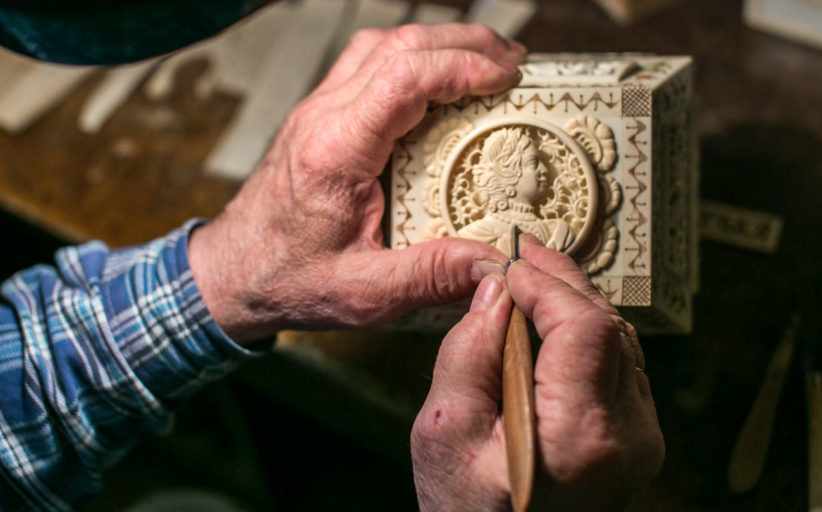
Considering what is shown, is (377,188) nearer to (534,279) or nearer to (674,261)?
(534,279)

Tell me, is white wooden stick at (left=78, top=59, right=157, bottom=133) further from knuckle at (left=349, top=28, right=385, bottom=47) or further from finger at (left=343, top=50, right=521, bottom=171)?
finger at (left=343, top=50, right=521, bottom=171)

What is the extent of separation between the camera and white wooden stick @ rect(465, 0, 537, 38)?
147 cm

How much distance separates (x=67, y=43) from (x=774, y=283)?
1.12 m

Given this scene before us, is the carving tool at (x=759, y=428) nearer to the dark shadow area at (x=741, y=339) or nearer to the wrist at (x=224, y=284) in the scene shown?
the dark shadow area at (x=741, y=339)

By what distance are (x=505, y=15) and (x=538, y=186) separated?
822mm

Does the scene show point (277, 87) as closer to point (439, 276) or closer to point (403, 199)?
point (403, 199)

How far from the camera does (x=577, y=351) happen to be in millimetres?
591

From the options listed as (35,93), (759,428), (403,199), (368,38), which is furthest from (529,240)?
(35,93)

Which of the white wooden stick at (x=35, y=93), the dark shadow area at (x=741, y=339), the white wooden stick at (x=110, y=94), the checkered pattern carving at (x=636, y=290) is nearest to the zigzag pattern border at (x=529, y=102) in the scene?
the checkered pattern carving at (x=636, y=290)

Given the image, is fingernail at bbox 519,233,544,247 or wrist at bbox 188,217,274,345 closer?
fingernail at bbox 519,233,544,247

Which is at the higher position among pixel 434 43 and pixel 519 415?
pixel 434 43

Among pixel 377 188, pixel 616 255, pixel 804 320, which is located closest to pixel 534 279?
pixel 616 255

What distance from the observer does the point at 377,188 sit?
2.93 ft

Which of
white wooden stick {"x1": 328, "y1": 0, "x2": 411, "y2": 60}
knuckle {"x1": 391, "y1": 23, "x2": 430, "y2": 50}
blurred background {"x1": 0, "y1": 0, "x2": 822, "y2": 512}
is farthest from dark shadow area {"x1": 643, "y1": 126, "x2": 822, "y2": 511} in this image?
white wooden stick {"x1": 328, "y1": 0, "x2": 411, "y2": 60}
